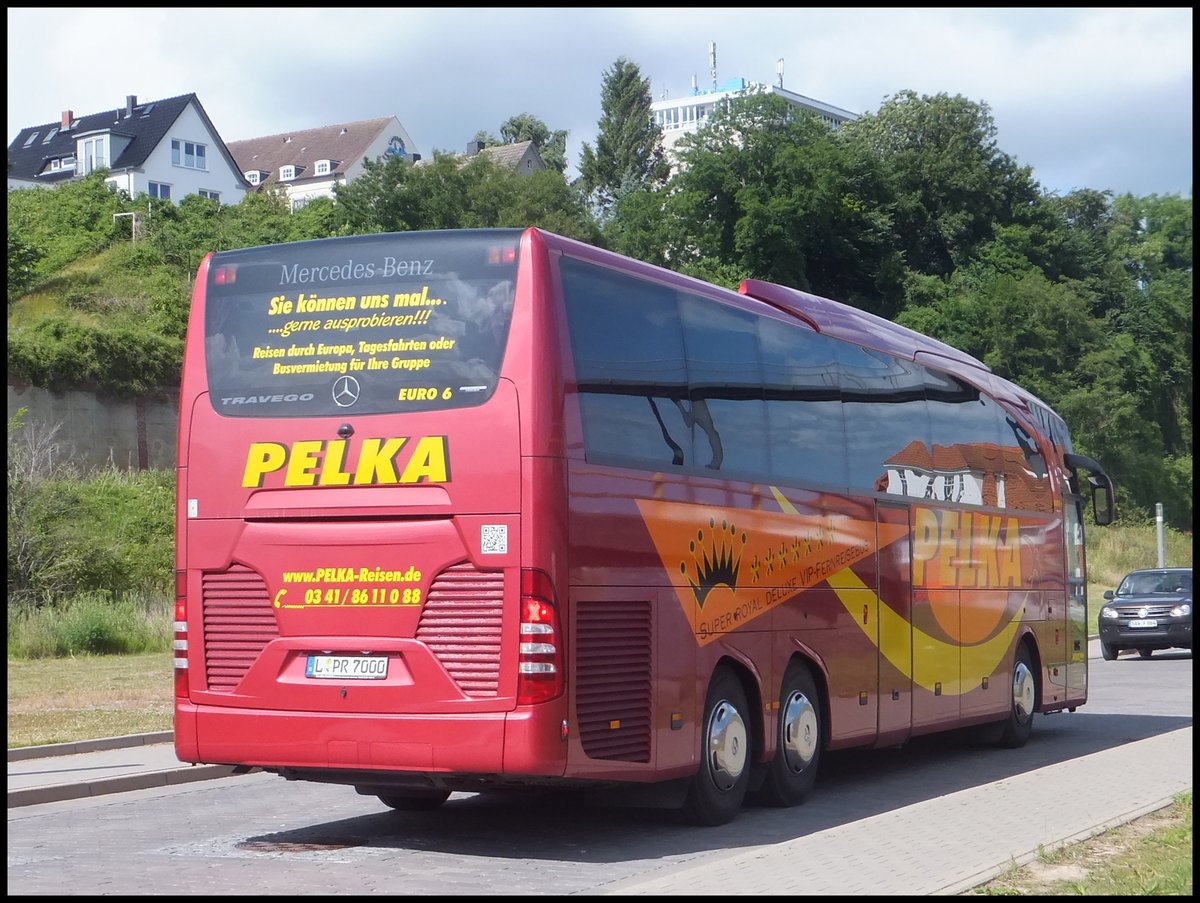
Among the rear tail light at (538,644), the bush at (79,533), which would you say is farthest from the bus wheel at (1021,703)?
the bush at (79,533)

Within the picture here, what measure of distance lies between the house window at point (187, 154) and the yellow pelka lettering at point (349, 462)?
9530cm

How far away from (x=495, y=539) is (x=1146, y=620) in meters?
25.9

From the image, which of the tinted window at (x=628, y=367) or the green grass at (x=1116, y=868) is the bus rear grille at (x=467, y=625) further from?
the green grass at (x=1116, y=868)

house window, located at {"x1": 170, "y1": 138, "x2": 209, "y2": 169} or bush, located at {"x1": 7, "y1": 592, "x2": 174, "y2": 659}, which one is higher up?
house window, located at {"x1": 170, "y1": 138, "x2": 209, "y2": 169}

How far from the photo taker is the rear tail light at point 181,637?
34.7ft

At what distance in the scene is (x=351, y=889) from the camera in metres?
8.77

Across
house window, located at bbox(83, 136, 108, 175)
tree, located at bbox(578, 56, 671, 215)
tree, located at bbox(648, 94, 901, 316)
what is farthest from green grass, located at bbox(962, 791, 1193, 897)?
tree, located at bbox(578, 56, 671, 215)

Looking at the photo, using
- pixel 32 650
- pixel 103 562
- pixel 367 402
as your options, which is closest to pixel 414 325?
pixel 367 402

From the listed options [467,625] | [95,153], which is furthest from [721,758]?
[95,153]

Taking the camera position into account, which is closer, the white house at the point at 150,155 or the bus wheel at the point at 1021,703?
the bus wheel at the point at 1021,703

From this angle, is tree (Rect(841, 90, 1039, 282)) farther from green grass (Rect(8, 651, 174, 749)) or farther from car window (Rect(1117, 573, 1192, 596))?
green grass (Rect(8, 651, 174, 749))

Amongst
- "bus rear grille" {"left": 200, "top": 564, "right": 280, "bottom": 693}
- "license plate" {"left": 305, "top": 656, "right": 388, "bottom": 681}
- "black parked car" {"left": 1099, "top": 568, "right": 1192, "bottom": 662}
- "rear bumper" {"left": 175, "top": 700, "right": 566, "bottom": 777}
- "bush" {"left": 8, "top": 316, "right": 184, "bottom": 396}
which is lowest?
"black parked car" {"left": 1099, "top": 568, "right": 1192, "bottom": 662}

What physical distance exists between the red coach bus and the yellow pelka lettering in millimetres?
17

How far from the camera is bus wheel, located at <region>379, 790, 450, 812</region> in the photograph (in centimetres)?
1216
